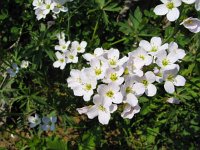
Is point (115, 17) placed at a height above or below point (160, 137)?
above

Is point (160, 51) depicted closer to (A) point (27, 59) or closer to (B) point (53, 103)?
(B) point (53, 103)

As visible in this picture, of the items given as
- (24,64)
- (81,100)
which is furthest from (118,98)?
(24,64)

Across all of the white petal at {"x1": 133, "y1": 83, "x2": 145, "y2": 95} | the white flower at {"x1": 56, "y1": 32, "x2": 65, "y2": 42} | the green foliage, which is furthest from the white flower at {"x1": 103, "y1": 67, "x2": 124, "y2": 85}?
the white flower at {"x1": 56, "y1": 32, "x2": 65, "y2": 42}

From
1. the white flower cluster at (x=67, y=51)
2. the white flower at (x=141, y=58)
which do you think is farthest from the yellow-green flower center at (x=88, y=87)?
the white flower cluster at (x=67, y=51)

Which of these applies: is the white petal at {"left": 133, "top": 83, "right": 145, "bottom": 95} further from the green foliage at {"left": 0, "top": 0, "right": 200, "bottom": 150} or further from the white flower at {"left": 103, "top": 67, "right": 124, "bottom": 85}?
the green foliage at {"left": 0, "top": 0, "right": 200, "bottom": 150}

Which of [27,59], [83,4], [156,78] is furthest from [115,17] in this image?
[156,78]

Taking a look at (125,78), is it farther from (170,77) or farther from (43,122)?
(43,122)
